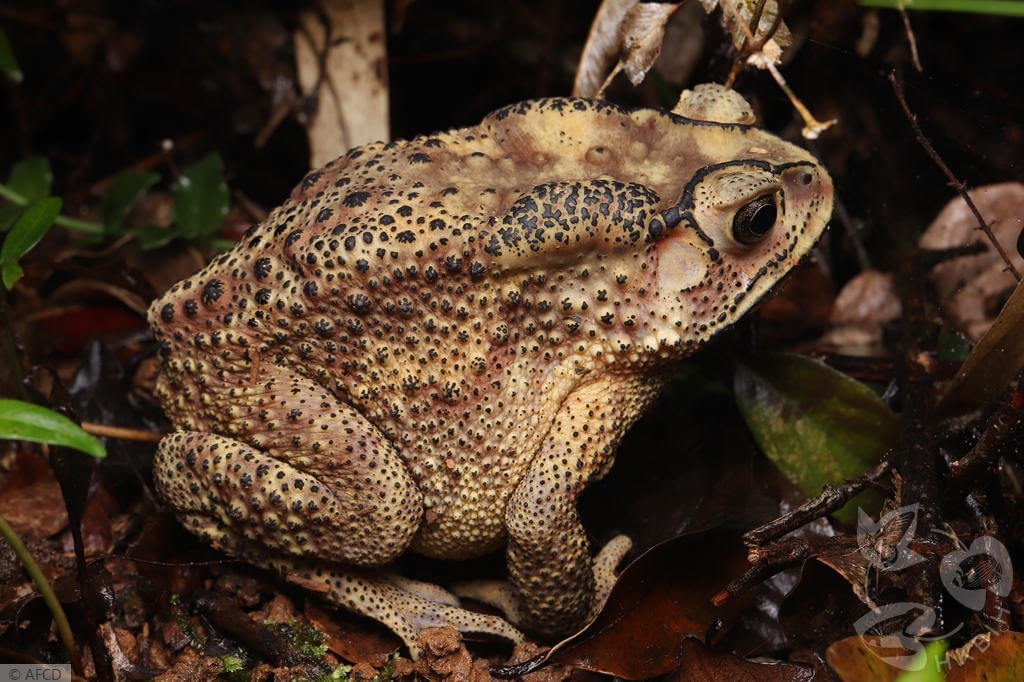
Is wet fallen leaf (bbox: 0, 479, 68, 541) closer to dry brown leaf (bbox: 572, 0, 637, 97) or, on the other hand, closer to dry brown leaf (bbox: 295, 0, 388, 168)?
dry brown leaf (bbox: 295, 0, 388, 168)

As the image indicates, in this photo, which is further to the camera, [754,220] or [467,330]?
[467,330]

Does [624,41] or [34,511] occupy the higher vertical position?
[624,41]

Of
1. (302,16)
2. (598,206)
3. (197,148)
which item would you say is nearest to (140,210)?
(197,148)

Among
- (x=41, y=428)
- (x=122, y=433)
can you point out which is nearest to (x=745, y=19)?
(x=41, y=428)

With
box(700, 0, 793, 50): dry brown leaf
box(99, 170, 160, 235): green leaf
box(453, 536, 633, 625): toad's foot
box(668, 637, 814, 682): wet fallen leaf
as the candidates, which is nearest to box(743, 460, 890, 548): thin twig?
box(668, 637, 814, 682): wet fallen leaf

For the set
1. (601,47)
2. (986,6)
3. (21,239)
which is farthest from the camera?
(601,47)

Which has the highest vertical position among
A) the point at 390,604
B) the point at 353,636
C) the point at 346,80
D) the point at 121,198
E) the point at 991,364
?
the point at 346,80

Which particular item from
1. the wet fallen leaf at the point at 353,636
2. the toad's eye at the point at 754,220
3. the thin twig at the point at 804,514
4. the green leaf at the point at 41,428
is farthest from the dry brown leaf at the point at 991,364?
the green leaf at the point at 41,428

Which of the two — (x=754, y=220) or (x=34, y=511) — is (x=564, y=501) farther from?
(x=34, y=511)

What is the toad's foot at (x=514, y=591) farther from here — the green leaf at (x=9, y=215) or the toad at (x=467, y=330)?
the green leaf at (x=9, y=215)
